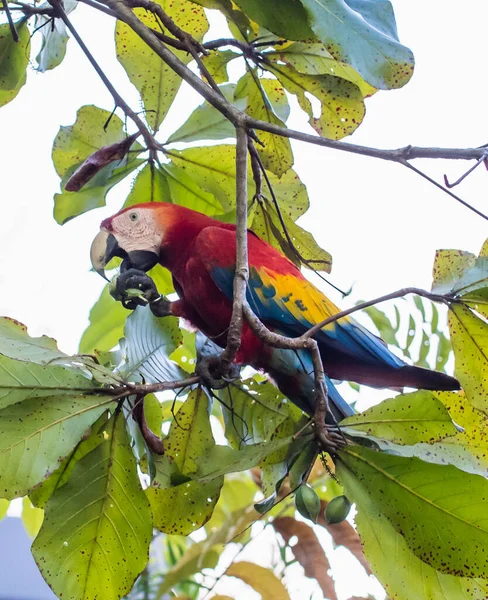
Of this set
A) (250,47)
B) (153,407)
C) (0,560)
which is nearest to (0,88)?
(250,47)

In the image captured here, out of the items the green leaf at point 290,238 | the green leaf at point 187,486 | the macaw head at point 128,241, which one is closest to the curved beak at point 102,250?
the macaw head at point 128,241

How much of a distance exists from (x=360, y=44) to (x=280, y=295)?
0.34 meters

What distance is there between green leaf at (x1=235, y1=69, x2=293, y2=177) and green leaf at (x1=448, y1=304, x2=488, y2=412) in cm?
37

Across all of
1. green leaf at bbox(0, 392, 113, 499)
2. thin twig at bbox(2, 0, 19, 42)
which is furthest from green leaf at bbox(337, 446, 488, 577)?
thin twig at bbox(2, 0, 19, 42)

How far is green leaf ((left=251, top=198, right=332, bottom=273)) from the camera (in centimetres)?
88

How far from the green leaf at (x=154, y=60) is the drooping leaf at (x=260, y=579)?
583 millimetres

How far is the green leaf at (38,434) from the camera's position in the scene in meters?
0.52

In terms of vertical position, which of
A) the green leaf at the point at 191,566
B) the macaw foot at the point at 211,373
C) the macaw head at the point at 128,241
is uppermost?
the macaw head at the point at 128,241

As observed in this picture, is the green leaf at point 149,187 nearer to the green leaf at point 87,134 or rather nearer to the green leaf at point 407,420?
the green leaf at point 87,134

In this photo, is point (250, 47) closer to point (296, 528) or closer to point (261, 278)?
point (261, 278)

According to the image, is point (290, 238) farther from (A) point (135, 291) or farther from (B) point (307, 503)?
(B) point (307, 503)

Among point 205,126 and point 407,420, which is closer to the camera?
point 407,420

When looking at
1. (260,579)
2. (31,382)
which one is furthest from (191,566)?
(31,382)

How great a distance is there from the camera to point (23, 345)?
559 millimetres
